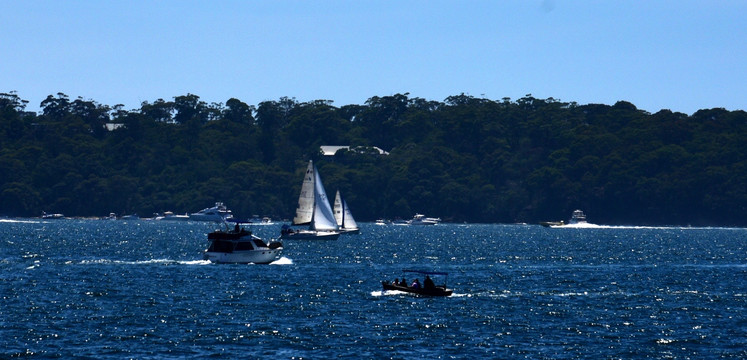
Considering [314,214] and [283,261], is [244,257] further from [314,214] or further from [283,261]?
[314,214]

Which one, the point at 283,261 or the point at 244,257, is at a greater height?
the point at 244,257

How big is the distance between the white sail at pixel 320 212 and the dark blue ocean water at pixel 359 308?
107 feet

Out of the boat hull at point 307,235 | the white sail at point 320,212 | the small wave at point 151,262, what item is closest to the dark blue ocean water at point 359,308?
the small wave at point 151,262

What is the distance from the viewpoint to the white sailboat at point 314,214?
170 m

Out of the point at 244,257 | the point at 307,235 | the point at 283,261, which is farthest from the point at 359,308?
the point at 307,235

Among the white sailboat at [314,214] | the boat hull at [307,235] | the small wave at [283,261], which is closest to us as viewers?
the small wave at [283,261]

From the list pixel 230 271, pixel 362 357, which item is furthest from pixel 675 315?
pixel 230 271

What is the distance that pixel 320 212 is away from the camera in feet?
569

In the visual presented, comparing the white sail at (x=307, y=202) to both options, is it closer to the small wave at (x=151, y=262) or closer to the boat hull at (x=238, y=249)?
the small wave at (x=151, y=262)

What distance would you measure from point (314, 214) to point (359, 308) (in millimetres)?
92477

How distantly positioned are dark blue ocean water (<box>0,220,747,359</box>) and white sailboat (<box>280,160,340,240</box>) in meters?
30.2

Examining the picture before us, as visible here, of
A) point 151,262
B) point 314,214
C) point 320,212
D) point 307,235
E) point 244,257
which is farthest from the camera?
point 320,212

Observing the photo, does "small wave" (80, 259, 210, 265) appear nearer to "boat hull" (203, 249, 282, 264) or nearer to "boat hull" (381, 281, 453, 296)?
"boat hull" (203, 249, 282, 264)

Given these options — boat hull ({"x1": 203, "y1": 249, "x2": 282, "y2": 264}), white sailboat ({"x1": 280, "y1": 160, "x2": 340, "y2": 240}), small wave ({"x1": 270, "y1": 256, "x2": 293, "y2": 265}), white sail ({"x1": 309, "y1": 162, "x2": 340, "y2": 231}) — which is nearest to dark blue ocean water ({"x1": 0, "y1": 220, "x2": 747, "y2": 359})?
small wave ({"x1": 270, "y1": 256, "x2": 293, "y2": 265})
